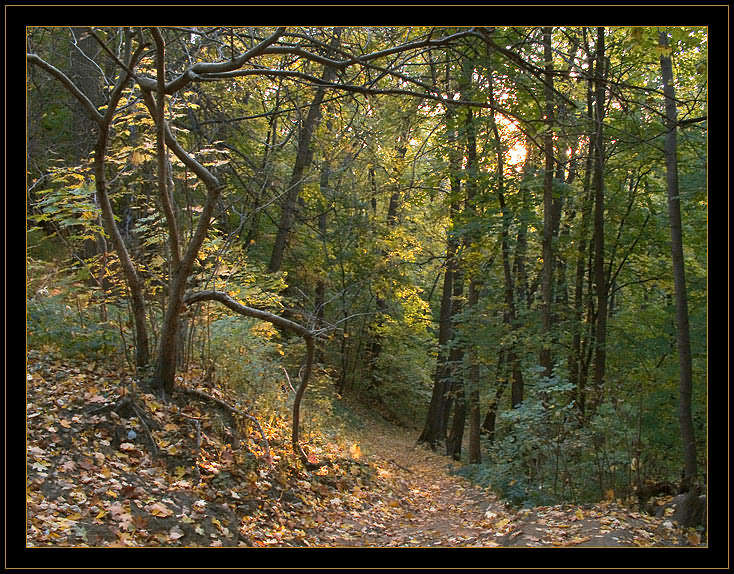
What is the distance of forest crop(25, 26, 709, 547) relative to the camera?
241 inches

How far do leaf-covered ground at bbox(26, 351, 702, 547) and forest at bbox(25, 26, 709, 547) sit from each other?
0.03 m

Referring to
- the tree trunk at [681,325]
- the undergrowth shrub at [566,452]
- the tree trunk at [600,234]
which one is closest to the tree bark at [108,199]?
the undergrowth shrub at [566,452]

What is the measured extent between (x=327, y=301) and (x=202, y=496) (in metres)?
2.67

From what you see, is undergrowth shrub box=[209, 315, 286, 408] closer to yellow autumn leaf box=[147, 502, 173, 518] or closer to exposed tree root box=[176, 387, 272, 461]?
exposed tree root box=[176, 387, 272, 461]

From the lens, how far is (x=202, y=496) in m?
6.11

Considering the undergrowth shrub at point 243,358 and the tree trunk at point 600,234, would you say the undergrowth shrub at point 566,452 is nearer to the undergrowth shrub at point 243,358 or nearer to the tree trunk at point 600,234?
the tree trunk at point 600,234

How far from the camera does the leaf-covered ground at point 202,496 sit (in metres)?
5.12

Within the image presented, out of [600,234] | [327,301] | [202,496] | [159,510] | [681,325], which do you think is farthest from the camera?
[600,234]

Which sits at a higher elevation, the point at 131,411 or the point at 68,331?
the point at 68,331

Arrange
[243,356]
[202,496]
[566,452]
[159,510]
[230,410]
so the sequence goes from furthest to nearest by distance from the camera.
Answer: [243,356], [566,452], [230,410], [202,496], [159,510]

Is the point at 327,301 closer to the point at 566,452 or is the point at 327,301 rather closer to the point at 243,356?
the point at 243,356

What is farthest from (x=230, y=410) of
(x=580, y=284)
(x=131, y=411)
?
(x=580, y=284)

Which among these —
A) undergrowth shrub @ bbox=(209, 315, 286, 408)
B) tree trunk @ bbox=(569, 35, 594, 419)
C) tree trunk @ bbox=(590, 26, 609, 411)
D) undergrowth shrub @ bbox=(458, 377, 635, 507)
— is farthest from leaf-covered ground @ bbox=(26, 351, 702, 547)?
tree trunk @ bbox=(569, 35, 594, 419)
